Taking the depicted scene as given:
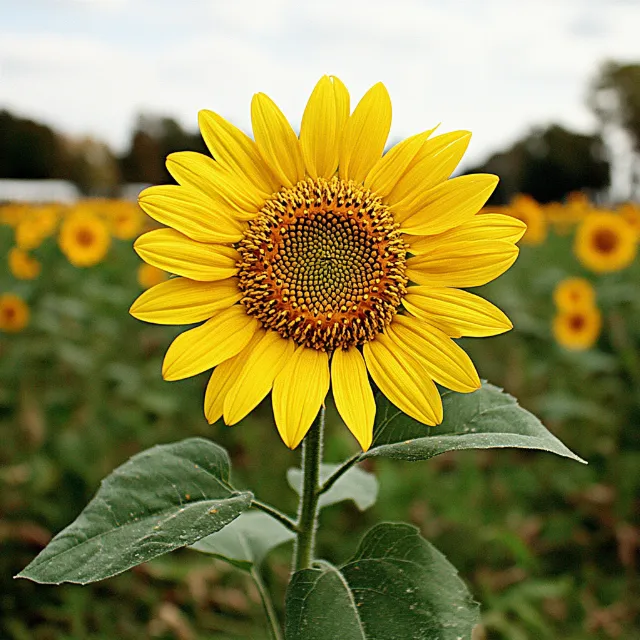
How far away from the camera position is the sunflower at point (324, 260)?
1265 millimetres

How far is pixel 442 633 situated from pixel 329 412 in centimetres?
342

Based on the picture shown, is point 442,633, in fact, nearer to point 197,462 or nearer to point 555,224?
point 197,462

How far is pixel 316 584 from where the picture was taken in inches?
50.6

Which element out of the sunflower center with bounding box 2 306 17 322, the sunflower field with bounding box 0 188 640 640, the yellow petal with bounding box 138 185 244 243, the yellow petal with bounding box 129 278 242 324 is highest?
the yellow petal with bounding box 138 185 244 243

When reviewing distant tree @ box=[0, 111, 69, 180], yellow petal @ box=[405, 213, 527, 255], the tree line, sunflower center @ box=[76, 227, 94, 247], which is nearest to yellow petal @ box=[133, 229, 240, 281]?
yellow petal @ box=[405, 213, 527, 255]

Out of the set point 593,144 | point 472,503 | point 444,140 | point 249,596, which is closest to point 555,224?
point 472,503

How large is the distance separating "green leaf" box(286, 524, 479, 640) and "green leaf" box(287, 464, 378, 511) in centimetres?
26

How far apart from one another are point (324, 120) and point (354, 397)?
493 mm

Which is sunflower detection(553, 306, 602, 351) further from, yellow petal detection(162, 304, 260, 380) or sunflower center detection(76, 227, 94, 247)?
yellow petal detection(162, 304, 260, 380)

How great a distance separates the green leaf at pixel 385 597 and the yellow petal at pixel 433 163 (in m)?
0.60

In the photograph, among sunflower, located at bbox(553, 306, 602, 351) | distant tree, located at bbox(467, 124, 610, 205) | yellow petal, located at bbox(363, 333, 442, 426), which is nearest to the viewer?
yellow petal, located at bbox(363, 333, 442, 426)

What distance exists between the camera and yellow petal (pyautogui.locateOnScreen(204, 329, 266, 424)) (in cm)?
126

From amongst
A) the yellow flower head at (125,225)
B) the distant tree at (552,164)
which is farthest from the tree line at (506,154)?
the yellow flower head at (125,225)

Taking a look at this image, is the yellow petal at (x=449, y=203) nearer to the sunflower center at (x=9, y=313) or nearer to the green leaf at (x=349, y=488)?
the green leaf at (x=349, y=488)
